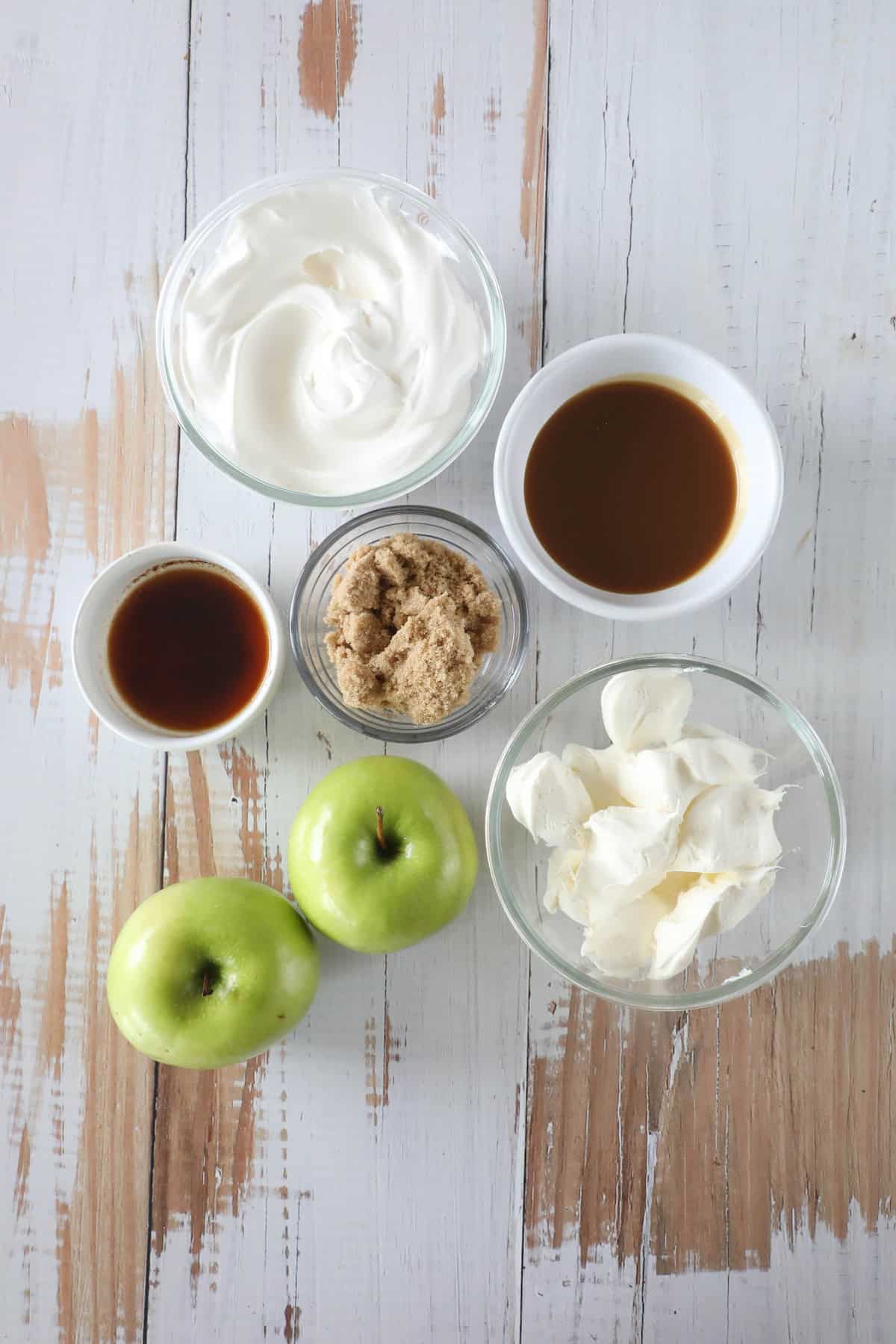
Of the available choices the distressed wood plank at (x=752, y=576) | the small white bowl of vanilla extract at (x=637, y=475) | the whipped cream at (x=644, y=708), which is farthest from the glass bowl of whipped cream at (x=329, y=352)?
the whipped cream at (x=644, y=708)

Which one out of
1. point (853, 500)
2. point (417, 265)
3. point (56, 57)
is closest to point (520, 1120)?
point (853, 500)

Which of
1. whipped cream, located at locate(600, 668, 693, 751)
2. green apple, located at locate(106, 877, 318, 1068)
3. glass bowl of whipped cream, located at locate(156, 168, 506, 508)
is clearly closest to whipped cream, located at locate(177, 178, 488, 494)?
glass bowl of whipped cream, located at locate(156, 168, 506, 508)

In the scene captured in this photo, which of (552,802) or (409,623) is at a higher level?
(409,623)

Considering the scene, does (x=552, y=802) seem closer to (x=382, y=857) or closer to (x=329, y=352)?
(x=382, y=857)

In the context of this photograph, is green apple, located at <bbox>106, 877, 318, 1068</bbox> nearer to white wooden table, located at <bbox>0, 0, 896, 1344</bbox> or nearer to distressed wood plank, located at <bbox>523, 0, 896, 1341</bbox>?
white wooden table, located at <bbox>0, 0, 896, 1344</bbox>

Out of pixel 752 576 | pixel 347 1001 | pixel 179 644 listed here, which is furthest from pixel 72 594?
A: pixel 752 576
